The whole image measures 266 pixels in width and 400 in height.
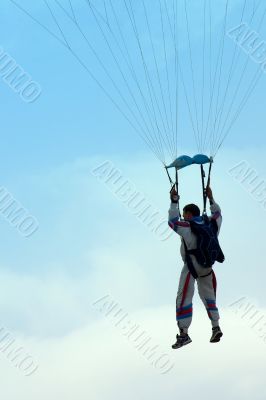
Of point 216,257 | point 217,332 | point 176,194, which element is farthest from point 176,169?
point 217,332

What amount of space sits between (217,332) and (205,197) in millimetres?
2822

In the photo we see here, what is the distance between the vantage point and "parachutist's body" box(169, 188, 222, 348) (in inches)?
738

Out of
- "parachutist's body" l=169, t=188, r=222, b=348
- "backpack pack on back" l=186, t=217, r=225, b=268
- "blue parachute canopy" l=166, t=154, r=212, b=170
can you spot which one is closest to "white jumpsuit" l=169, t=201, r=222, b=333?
"parachutist's body" l=169, t=188, r=222, b=348

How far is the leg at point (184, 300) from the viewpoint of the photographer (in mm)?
19047

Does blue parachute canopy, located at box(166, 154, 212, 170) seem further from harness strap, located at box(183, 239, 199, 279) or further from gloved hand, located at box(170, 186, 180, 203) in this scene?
harness strap, located at box(183, 239, 199, 279)

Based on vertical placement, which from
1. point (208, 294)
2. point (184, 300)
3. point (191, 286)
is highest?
point (208, 294)

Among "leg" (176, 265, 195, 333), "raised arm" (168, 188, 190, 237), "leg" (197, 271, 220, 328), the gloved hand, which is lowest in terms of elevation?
"leg" (176, 265, 195, 333)

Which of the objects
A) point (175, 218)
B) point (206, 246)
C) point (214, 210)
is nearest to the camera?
point (175, 218)

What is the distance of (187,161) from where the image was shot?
62.3 feet

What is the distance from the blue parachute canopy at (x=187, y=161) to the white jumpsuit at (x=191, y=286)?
2.83 ft

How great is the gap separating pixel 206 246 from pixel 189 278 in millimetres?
842

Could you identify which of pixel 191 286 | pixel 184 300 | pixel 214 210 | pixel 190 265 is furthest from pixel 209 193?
pixel 184 300

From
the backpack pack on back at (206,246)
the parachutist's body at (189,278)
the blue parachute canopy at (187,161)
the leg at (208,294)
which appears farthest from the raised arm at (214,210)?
the leg at (208,294)

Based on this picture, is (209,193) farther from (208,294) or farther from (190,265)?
(208,294)
